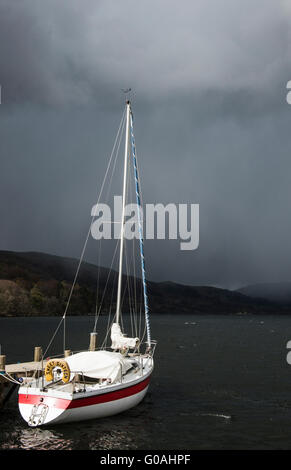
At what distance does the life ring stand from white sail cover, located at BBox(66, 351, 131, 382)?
1507mm

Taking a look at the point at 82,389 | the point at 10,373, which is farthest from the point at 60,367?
the point at 10,373

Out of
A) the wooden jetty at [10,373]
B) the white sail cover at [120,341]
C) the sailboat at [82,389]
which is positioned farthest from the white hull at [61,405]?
the white sail cover at [120,341]

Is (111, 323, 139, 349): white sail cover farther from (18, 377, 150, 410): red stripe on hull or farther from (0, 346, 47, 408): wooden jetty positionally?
(18, 377, 150, 410): red stripe on hull

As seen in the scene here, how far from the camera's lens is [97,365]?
27781 millimetres

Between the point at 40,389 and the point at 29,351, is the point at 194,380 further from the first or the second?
the point at 29,351

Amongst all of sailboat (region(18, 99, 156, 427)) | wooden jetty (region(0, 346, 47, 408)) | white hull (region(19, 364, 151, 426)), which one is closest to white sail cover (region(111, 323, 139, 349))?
sailboat (region(18, 99, 156, 427))

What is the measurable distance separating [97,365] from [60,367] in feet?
9.08

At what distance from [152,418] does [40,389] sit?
8.74m

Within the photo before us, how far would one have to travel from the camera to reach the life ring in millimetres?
25531

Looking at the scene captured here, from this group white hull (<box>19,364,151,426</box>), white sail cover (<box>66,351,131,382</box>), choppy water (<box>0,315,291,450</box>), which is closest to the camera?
white hull (<box>19,364,151,426</box>)

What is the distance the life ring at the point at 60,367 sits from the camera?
83.8 feet

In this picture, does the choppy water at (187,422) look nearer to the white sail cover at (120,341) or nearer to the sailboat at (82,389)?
the sailboat at (82,389)

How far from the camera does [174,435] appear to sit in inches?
1044
